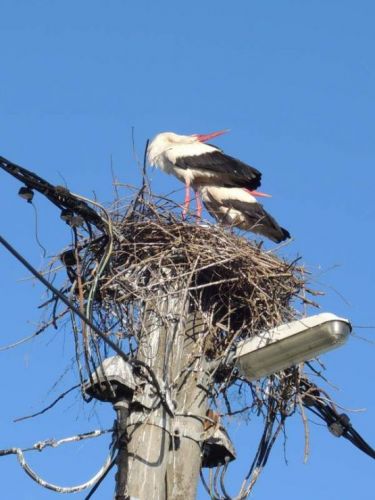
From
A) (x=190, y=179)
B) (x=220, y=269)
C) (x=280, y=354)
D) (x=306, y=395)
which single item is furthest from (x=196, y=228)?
(x=190, y=179)

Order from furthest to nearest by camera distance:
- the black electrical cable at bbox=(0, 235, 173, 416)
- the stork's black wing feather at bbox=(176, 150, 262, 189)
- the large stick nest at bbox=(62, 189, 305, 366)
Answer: the stork's black wing feather at bbox=(176, 150, 262, 189) → the large stick nest at bbox=(62, 189, 305, 366) → the black electrical cable at bbox=(0, 235, 173, 416)

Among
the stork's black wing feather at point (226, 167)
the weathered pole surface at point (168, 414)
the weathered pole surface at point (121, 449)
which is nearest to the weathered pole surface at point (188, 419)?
the weathered pole surface at point (168, 414)

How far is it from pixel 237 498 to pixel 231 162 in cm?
556

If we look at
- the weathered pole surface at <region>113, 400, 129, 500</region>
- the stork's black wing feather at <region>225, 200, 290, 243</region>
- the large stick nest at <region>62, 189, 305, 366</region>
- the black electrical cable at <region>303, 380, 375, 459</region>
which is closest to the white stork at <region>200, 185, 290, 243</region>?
the stork's black wing feather at <region>225, 200, 290, 243</region>

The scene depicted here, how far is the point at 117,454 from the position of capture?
4.93 m

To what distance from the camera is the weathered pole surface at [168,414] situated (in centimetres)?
491

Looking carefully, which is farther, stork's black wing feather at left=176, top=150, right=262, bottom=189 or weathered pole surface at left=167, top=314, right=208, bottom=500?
stork's black wing feather at left=176, top=150, right=262, bottom=189

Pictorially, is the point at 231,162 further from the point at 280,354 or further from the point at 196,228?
the point at 280,354

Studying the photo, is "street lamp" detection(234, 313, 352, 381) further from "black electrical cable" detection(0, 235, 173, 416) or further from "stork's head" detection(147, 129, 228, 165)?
"stork's head" detection(147, 129, 228, 165)

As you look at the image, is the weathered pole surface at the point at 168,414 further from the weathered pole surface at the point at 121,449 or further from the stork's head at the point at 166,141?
the stork's head at the point at 166,141

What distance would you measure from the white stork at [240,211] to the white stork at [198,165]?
8 centimetres

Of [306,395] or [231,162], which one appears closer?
[306,395]

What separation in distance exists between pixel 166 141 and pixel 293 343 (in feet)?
19.8

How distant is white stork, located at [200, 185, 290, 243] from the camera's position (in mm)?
10123
